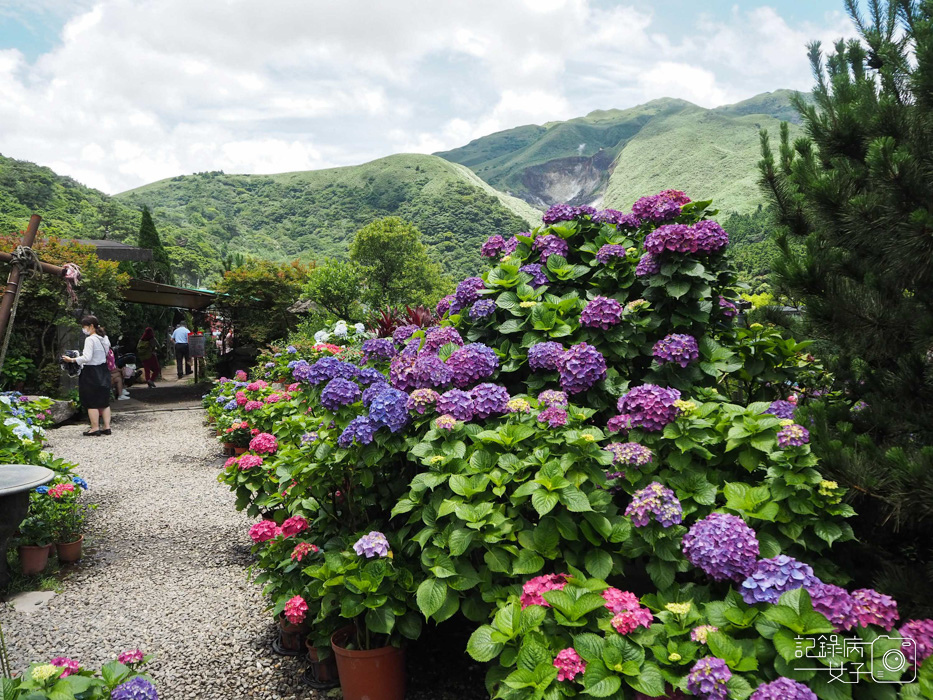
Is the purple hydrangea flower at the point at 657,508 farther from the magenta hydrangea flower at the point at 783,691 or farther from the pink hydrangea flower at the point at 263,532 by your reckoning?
the pink hydrangea flower at the point at 263,532

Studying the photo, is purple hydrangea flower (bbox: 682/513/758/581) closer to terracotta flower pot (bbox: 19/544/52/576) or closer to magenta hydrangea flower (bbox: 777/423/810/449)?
magenta hydrangea flower (bbox: 777/423/810/449)

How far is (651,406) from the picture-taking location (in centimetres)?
215

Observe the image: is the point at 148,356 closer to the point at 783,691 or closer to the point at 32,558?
the point at 32,558

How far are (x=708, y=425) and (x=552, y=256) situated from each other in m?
1.37

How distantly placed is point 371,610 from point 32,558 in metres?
2.85

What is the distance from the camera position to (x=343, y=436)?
2293mm

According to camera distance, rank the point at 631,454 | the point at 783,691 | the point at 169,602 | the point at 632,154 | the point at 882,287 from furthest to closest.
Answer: the point at 632,154
the point at 169,602
the point at 631,454
the point at 882,287
the point at 783,691

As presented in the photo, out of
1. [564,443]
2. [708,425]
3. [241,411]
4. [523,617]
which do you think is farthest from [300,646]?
[241,411]

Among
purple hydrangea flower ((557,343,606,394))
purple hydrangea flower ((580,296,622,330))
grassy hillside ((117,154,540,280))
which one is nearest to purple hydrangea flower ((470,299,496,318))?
purple hydrangea flower ((580,296,622,330))

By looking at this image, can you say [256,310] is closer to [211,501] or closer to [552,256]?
[211,501]

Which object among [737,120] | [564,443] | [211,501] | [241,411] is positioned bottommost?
[211,501]

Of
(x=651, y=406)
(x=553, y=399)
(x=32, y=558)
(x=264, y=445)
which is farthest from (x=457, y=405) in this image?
(x=32, y=558)

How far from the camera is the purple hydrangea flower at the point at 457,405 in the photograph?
2348 mm

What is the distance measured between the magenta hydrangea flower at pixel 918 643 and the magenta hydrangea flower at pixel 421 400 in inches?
65.3
